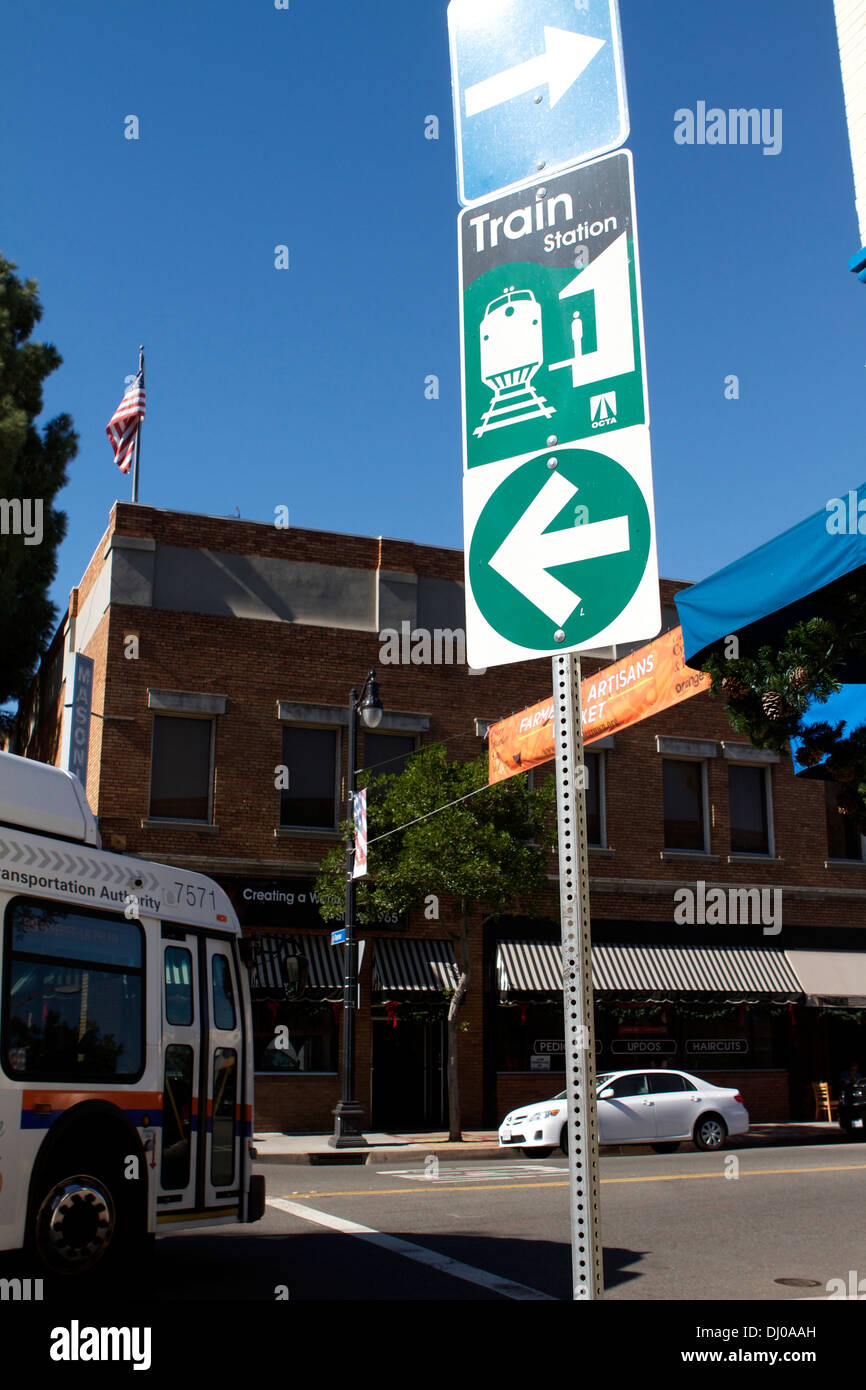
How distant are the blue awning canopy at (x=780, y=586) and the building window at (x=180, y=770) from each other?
18.9 metres

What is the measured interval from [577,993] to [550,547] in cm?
112

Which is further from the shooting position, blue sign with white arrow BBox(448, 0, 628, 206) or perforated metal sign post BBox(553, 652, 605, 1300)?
blue sign with white arrow BBox(448, 0, 628, 206)

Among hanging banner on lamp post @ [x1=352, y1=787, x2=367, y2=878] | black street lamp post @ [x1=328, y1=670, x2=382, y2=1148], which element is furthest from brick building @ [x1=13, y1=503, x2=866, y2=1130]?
hanging banner on lamp post @ [x1=352, y1=787, x2=367, y2=878]

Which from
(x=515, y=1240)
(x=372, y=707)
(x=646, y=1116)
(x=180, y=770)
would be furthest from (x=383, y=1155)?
(x=515, y=1240)

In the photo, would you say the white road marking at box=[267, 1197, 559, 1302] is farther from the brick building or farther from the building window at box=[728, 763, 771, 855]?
the building window at box=[728, 763, 771, 855]

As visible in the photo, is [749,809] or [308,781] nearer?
[308,781]

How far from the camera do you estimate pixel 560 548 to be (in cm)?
313

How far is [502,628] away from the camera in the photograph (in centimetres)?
319

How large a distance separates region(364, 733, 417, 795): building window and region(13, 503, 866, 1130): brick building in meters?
0.06

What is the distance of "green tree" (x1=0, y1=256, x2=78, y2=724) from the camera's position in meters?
26.9

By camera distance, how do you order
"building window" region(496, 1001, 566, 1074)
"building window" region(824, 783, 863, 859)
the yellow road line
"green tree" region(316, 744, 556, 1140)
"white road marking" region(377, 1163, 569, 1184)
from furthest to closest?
"building window" region(824, 783, 863, 859) < "building window" region(496, 1001, 566, 1074) < "green tree" region(316, 744, 556, 1140) < "white road marking" region(377, 1163, 569, 1184) < the yellow road line

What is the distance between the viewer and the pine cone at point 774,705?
6.01m

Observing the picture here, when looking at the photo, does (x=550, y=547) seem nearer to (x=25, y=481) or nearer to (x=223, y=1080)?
(x=223, y=1080)

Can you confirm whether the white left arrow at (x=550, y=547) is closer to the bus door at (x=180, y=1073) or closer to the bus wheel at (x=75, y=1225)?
the bus wheel at (x=75, y=1225)
